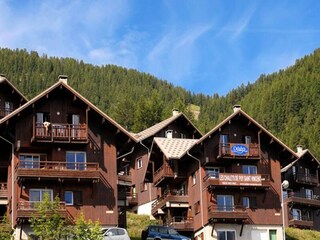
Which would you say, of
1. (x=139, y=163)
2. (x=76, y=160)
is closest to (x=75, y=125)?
(x=76, y=160)

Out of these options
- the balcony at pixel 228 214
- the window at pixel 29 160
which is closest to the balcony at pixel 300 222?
→ the balcony at pixel 228 214

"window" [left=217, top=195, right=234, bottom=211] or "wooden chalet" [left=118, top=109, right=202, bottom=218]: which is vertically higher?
"wooden chalet" [left=118, top=109, right=202, bottom=218]

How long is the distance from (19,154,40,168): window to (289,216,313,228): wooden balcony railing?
34.7m

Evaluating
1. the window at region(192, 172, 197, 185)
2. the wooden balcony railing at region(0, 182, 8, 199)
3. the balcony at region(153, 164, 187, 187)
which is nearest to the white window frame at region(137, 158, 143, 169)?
the balcony at region(153, 164, 187, 187)

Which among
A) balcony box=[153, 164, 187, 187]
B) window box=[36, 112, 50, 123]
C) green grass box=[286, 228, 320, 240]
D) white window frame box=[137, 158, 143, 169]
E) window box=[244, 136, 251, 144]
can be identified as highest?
window box=[36, 112, 50, 123]

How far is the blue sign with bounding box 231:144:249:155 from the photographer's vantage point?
63.0 metres

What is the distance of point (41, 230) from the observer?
139ft

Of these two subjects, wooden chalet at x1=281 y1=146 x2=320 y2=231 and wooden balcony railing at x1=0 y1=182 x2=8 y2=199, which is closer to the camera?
wooden balcony railing at x1=0 y1=182 x2=8 y2=199

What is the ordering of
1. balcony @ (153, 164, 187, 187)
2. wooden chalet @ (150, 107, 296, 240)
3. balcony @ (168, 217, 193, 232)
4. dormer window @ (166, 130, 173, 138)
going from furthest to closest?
dormer window @ (166, 130, 173, 138) < balcony @ (153, 164, 187, 187) < balcony @ (168, 217, 193, 232) < wooden chalet @ (150, 107, 296, 240)

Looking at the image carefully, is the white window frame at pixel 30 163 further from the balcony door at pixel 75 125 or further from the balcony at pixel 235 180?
the balcony at pixel 235 180

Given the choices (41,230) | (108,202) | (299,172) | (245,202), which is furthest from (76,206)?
(299,172)

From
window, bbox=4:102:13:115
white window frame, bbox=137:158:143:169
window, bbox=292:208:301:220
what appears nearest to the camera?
window, bbox=4:102:13:115

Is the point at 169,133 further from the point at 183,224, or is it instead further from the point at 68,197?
the point at 68,197

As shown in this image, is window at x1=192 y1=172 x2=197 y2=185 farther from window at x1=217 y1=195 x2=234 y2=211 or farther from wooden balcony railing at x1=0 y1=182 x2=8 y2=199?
wooden balcony railing at x1=0 y1=182 x2=8 y2=199
